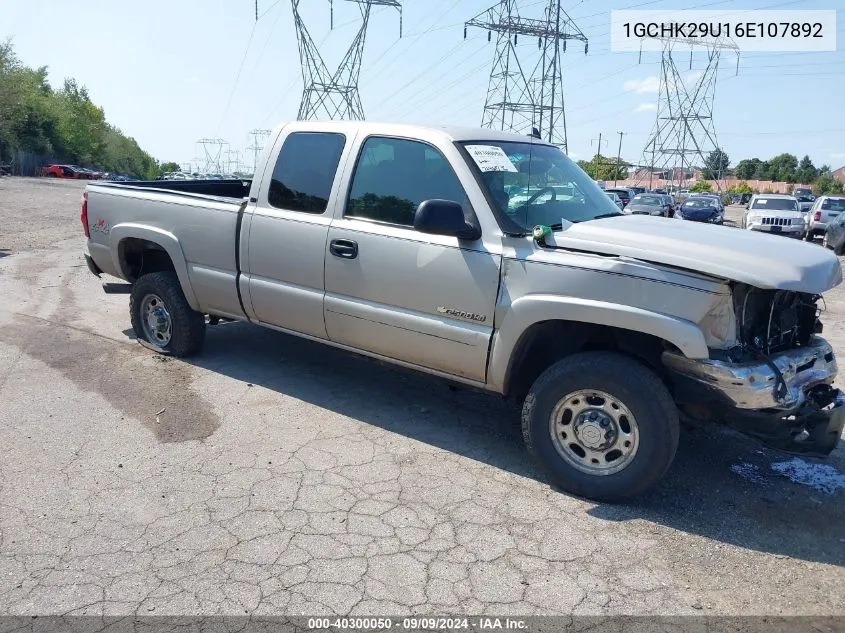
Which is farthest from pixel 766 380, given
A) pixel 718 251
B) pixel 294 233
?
pixel 294 233

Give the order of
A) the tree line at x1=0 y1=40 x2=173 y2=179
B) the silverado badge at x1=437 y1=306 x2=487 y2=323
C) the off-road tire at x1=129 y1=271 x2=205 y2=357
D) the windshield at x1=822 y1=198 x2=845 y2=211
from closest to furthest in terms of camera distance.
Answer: the silverado badge at x1=437 y1=306 x2=487 y2=323 → the off-road tire at x1=129 y1=271 x2=205 y2=357 → the windshield at x1=822 y1=198 x2=845 y2=211 → the tree line at x1=0 y1=40 x2=173 y2=179

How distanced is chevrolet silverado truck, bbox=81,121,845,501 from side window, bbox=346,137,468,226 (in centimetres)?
1

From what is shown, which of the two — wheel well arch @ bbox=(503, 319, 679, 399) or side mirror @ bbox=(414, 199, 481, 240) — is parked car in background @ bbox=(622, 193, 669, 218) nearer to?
wheel well arch @ bbox=(503, 319, 679, 399)

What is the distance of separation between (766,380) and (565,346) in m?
1.16

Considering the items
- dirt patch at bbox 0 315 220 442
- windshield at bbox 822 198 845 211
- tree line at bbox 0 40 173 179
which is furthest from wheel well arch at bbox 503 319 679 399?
tree line at bbox 0 40 173 179

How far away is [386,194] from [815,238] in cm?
2280

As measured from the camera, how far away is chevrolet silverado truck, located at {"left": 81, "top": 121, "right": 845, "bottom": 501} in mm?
3570

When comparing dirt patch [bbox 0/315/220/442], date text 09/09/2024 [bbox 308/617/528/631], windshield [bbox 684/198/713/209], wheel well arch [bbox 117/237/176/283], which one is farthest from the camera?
windshield [bbox 684/198/713/209]

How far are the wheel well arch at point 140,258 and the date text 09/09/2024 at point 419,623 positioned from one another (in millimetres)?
4053

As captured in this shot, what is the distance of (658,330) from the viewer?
354cm

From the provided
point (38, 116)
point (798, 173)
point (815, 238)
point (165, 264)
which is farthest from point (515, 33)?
point (798, 173)

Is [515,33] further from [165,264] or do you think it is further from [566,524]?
[566,524]

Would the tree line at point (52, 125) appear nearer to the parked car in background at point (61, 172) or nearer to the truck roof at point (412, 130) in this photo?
the parked car in background at point (61, 172)

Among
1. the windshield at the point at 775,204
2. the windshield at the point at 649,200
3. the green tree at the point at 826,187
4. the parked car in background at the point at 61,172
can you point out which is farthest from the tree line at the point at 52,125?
the green tree at the point at 826,187
